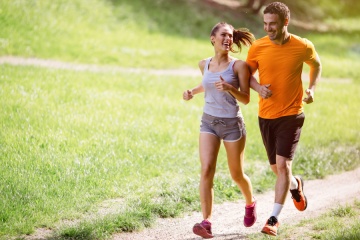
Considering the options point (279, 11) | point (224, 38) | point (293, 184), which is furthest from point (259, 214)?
point (279, 11)

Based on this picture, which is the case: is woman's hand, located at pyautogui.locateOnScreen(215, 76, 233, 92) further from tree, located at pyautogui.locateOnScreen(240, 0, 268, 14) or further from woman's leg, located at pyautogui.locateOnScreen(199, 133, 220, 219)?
tree, located at pyautogui.locateOnScreen(240, 0, 268, 14)

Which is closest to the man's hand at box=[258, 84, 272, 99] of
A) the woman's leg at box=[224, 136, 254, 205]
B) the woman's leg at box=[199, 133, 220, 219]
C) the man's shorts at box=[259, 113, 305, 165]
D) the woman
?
the woman

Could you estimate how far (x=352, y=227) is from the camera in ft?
22.4

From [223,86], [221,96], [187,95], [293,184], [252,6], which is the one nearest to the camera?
[223,86]

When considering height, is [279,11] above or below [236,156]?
above

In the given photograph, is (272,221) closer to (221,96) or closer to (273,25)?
(221,96)

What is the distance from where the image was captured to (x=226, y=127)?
6.70 m

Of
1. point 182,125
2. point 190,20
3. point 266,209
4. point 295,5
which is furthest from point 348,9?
point 266,209

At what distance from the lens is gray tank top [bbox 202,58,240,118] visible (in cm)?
668

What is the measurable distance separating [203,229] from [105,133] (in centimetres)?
483

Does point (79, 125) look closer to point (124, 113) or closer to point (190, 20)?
point (124, 113)

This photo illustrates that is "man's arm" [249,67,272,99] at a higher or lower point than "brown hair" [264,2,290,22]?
lower

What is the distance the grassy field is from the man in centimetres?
184

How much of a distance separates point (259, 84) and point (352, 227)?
6.13 ft
